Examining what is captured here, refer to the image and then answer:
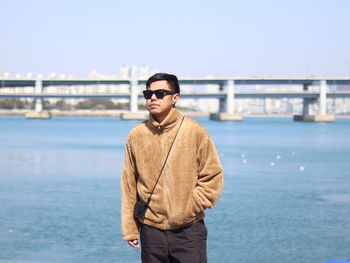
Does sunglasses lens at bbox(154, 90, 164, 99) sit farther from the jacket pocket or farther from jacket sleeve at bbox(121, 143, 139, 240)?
the jacket pocket

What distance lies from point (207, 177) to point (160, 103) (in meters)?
0.51

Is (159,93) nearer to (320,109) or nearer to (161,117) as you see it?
(161,117)

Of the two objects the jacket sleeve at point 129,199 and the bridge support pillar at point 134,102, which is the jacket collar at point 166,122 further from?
the bridge support pillar at point 134,102

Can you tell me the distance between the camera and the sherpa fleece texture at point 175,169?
426 centimetres

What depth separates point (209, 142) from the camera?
429cm

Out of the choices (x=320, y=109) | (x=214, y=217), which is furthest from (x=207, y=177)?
(x=320, y=109)

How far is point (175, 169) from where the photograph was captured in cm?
428

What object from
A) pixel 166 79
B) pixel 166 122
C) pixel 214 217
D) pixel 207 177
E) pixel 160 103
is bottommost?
pixel 214 217

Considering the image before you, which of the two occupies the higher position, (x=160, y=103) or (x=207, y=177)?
(x=160, y=103)

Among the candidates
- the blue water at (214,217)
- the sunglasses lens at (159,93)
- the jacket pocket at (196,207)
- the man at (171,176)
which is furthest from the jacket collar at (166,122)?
→ the blue water at (214,217)

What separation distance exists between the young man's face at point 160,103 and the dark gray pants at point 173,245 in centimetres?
66

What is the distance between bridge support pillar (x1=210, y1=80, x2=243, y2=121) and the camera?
121m

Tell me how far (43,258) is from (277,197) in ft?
32.3

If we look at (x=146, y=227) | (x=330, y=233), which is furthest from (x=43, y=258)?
(x=146, y=227)
